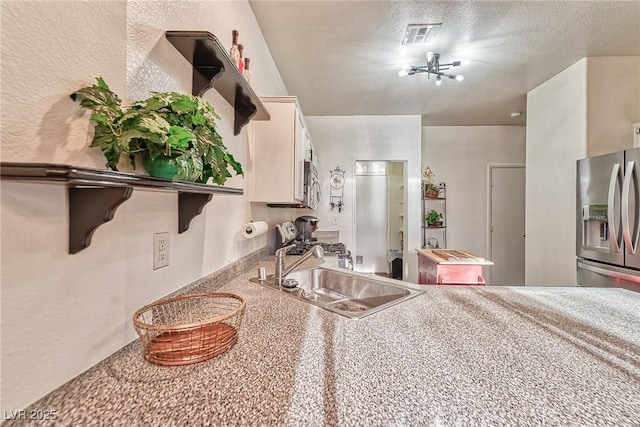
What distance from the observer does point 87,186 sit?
46 centimetres

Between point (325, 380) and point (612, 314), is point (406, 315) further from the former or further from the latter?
point (612, 314)

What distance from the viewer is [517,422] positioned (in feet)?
1.46

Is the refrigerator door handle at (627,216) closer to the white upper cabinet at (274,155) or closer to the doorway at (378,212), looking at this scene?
the white upper cabinet at (274,155)

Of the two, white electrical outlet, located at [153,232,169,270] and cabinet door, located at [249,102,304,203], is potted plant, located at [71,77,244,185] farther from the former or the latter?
cabinet door, located at [249,102,304,203]

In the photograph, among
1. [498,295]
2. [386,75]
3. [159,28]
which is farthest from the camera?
[386,75]

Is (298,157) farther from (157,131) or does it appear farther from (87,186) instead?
(87,186)

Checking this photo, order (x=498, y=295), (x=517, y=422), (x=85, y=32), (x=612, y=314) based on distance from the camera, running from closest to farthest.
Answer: (x=517, y=422) < (x=85, y=32) < (x=612, y=314) < (x=498, y=295)

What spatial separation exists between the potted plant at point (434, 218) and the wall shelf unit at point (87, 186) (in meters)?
4.09

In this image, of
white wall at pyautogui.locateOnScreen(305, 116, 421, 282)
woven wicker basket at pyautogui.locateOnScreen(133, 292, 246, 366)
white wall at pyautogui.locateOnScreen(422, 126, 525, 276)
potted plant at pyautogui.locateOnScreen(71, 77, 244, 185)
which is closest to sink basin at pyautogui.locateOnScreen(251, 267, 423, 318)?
woven wicker basket at pyautogui.locateOnScreen(133, 292, 246, 366)

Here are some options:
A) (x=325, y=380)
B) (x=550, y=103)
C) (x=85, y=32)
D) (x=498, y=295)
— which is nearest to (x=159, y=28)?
(x=85, y=32)

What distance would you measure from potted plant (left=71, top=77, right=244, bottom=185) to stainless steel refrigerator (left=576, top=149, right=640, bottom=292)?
287 centimetres

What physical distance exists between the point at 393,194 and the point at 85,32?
16.8 ft

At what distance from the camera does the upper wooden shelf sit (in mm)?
855

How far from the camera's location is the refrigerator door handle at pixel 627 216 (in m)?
1.88
